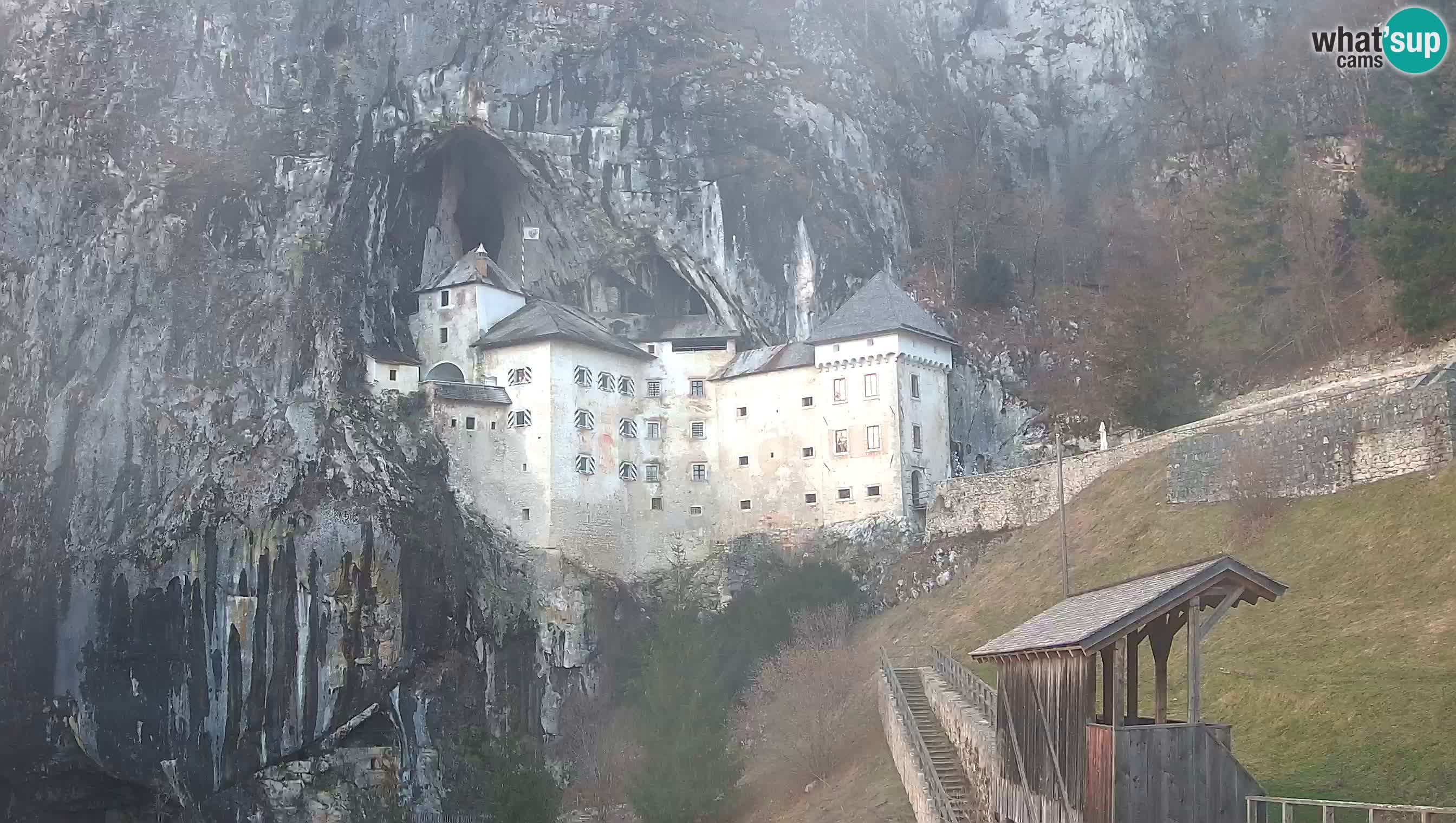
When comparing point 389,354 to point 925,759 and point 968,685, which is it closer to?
point 968,685

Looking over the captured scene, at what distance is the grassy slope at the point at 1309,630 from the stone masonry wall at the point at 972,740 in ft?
7.49

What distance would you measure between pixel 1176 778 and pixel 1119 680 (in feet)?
4.51

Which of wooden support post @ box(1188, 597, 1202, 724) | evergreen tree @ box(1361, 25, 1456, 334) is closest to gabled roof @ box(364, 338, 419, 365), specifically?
evergreen tree @ box(1361, 25, 1456, 334)

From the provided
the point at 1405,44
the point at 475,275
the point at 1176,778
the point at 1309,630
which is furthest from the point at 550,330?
the point at 1176,778

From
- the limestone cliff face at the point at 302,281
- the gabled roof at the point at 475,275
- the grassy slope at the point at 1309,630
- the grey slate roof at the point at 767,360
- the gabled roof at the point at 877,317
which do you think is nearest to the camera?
the grassy slope at the point at 1309,630

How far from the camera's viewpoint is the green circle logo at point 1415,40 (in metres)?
47.7

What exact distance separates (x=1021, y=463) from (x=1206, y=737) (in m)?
38.8

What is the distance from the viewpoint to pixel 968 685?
3073cm

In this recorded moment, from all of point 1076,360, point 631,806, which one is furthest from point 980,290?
point 631,806

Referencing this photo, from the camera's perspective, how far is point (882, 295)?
2212 inches

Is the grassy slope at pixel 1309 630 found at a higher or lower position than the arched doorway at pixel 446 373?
lower

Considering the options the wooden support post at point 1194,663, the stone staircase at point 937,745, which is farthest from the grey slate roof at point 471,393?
the wooden support post at point 1194,663

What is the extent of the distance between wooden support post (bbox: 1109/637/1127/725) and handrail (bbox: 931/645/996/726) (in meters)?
6.22

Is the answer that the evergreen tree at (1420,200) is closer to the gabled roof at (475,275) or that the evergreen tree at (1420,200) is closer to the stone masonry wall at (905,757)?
the stone masonry wall at (905,757)
